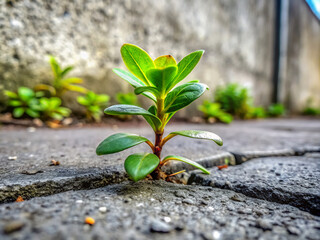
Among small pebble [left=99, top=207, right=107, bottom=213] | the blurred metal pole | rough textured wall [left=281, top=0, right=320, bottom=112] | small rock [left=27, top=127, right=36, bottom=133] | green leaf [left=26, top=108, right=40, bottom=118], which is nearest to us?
small pebble [left=99, top=207, right=107, bottom=213]

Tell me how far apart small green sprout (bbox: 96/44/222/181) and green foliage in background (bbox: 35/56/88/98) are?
5.41 feet

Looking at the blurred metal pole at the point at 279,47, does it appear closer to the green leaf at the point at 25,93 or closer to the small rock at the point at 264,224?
the green leaf at the point at 25,93

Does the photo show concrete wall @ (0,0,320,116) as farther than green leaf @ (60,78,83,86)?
No

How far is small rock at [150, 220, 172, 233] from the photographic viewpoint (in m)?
0.47

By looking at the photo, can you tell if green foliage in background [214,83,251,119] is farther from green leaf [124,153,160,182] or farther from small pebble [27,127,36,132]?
green leaf [124,153,160,182]

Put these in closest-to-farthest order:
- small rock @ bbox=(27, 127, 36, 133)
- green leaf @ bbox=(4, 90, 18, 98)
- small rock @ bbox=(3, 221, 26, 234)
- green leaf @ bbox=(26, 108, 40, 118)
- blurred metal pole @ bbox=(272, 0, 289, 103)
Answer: small rock @ bbox=(3, 221, 26, 234), small rock @ bbox=(27, 127, 36, 133), green leaf @ bbox=(4, 90, 18, 98), green leaf @ bbox=(26, 108, 40, 118), blurred metal pole @ bbox=(272, 0, 289, 103)

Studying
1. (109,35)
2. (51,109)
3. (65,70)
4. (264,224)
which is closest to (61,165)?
(264,224)

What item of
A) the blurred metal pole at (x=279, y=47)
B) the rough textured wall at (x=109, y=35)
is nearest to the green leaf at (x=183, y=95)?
the rough textured wall at (x=109, y=35)

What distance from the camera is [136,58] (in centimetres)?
70

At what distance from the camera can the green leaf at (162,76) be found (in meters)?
0.62

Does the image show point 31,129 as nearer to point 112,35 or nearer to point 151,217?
point 112,35

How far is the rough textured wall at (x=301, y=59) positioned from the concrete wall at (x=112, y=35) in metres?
2.76

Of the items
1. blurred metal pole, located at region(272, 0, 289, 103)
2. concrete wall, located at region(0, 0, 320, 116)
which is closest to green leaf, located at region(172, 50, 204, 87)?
concrete wall, located at region(0, 0, 320, 116)

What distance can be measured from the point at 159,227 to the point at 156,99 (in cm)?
42
